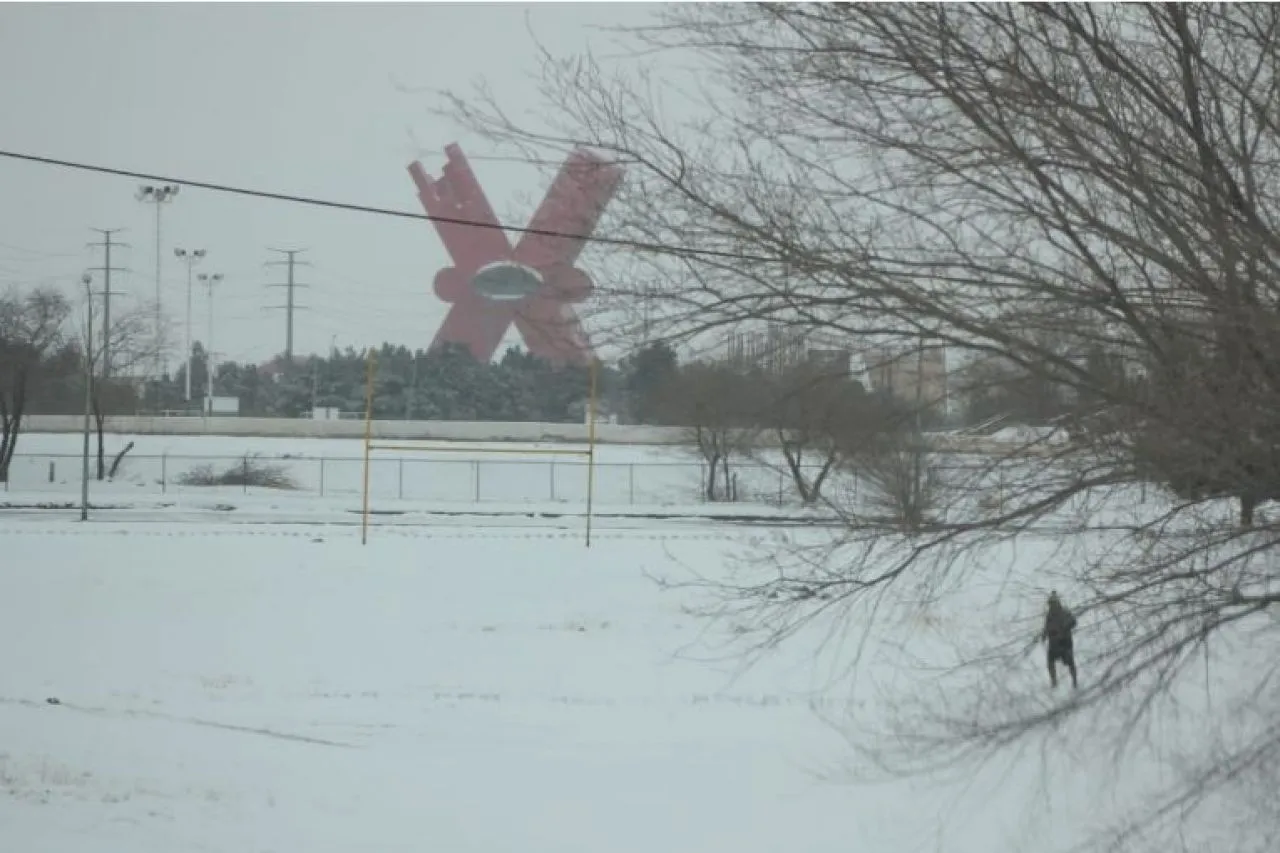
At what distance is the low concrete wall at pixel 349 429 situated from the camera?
192 feet

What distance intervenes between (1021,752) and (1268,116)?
3.14 m

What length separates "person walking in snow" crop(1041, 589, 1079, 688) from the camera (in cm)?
696

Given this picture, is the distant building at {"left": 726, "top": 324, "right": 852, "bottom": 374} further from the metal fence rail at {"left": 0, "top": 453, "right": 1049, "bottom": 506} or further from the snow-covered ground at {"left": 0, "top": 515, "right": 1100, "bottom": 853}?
the metal fence rail at {"left": 0, "top": 453, "right": 1049, "bottom": 506}

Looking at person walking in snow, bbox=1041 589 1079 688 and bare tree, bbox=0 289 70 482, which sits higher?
bare tree, bbox=0 289 70 482

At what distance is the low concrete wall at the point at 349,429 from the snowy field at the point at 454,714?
2734 centimetres

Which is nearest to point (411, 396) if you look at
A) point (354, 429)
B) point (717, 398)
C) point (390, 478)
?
point (354, 429)

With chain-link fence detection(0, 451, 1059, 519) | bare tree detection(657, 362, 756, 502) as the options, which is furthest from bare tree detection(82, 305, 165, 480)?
bare tree detection(657, 362, 756, 502)

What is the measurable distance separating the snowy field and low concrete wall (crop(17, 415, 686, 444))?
27.3m

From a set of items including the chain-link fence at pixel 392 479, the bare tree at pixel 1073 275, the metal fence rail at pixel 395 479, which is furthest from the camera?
the metal fence rail at pixel 395 479

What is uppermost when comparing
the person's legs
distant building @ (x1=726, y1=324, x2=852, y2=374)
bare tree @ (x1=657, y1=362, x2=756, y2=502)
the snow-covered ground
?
distant building @ (x1=726, y1=324, x2=852, y2=374)

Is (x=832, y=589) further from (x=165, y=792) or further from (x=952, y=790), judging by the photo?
(x=165, y=792)

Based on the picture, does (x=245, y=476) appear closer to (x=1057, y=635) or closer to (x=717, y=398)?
(x=717, y=398)

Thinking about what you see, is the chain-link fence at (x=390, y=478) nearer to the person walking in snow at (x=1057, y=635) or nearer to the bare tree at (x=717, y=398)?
the bare tree at (x=717, y=398)

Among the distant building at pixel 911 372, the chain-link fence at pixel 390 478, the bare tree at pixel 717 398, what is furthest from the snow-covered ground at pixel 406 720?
the chain-link fence at pixel 390 478
